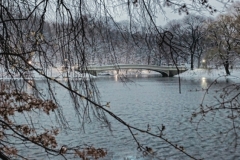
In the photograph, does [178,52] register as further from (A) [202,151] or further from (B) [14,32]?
(A) [202,151]

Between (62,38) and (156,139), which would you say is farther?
(156,139)

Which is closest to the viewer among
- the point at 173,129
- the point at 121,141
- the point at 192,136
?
the point at 121,141

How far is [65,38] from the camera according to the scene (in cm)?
221

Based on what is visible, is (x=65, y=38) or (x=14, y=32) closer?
(x=65, y=38)

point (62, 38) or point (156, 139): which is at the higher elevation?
point (62, 38)

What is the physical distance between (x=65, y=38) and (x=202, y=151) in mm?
7850

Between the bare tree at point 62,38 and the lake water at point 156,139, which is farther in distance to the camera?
the lake water at point 156,139

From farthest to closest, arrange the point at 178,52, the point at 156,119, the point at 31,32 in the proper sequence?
the point at 156,119 → the point at 31,32 → the point at 178,52

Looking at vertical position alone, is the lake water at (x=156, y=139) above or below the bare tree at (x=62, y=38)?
below

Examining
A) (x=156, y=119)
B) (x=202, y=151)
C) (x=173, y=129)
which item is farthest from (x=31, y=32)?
(x=156, y=119)

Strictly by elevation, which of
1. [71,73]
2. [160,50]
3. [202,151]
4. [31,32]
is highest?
[31,32]

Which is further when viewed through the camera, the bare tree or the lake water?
the lake water

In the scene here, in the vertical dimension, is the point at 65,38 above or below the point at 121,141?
above

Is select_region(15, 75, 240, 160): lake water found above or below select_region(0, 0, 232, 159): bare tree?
below
